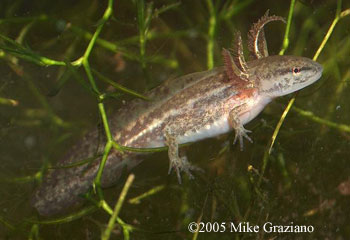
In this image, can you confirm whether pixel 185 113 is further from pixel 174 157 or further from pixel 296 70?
pixel 296 70

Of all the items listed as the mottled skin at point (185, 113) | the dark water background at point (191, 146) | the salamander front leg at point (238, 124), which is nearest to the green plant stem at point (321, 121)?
the dark water background at point (191, 146)

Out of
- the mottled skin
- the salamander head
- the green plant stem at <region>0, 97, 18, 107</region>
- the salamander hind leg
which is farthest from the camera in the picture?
the green plant stem at <region>0, 97, 18, 107</region>

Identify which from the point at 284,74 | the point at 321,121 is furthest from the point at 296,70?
the point at 321,121

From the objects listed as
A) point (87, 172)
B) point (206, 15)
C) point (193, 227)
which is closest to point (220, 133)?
point (193, 227)

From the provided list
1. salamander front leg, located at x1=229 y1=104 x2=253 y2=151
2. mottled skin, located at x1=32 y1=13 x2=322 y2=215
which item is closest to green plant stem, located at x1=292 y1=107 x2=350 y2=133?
mottled skin, located at x1=32 y1=13 x2=322 y2=215

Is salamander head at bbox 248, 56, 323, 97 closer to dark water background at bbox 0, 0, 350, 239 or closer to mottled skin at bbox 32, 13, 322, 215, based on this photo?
mottled skin at bbox 32, 13, 322, 215

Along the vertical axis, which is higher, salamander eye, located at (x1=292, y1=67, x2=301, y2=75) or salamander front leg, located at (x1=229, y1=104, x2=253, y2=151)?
salamander eye, located at (x1=292, y1=67, x2=301, y2=75)
